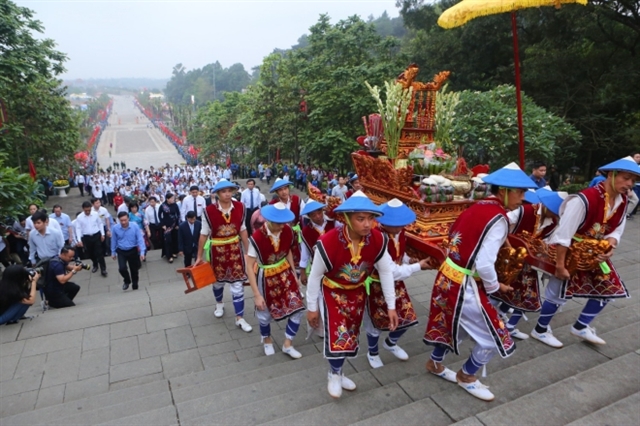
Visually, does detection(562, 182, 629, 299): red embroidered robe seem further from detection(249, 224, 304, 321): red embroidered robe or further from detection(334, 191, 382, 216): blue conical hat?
detection(249, 224, 304, 321): red embroidered robe

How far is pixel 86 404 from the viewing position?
3.57m

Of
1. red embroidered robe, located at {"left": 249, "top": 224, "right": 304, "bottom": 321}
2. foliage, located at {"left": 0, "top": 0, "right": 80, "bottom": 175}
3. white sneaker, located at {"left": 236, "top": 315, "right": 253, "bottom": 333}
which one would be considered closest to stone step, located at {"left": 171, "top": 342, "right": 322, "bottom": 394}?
red embroidered robe, located at {"left": 249, "top": 224, "right": 304, "bottom": 321}

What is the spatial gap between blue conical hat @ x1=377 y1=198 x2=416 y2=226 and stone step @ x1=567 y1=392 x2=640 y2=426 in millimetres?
1727

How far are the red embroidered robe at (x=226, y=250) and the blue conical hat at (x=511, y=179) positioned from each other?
117 inches

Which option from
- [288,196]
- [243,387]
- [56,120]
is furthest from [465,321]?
[56,120]

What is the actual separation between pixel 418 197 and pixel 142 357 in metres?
3.32

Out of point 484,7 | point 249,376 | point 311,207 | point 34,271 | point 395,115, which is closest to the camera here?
point 249,376

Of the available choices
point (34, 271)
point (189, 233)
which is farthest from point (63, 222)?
point (34, 271)

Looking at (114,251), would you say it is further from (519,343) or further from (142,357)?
(519,343)

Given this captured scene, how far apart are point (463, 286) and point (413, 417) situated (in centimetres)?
98

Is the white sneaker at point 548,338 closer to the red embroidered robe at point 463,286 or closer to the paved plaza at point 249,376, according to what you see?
the paved plaza at point 249,376

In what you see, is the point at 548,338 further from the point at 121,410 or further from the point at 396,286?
the point at 121,410

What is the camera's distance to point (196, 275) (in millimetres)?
4867

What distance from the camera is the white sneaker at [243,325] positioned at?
500cm
